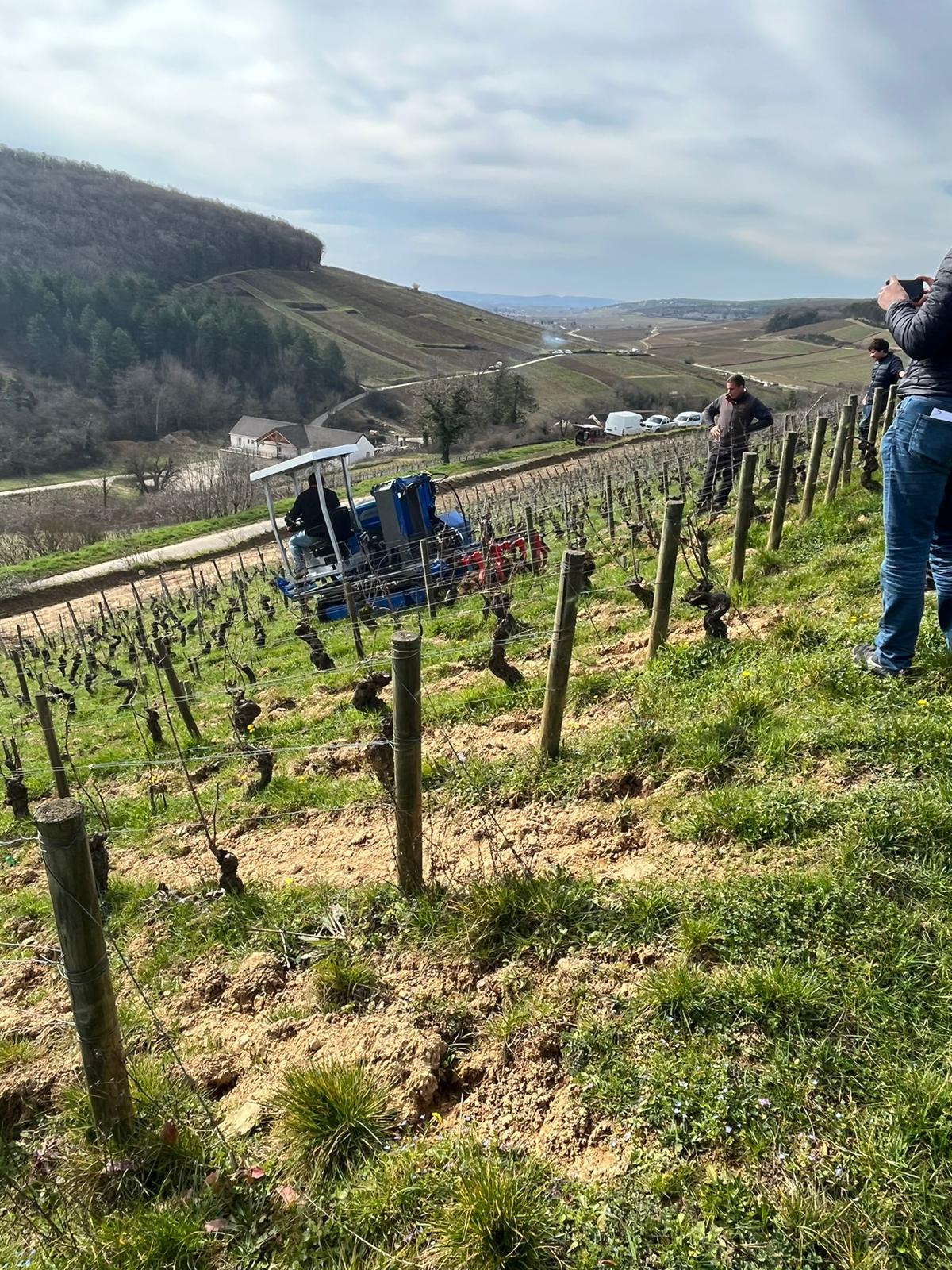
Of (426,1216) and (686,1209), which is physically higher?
(686,1209)

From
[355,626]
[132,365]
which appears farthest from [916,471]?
[132,365]

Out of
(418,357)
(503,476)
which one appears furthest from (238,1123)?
(418,357)

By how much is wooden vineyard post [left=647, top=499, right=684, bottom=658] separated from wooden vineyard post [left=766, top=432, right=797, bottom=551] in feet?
7.89

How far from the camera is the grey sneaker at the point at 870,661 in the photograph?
4.14 m

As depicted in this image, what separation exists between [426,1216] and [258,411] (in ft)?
268

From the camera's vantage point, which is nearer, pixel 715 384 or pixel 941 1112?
pixel 941 1112

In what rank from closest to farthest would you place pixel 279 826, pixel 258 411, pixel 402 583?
1. pixel 279 826
2. pixel 402 583
3. pixel 258 411

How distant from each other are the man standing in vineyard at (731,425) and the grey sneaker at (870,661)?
556cm

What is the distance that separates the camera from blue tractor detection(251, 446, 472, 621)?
12.2 m

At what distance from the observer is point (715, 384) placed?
8119cm

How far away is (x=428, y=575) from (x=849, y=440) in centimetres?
613

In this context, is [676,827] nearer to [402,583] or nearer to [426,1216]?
[426,1216]

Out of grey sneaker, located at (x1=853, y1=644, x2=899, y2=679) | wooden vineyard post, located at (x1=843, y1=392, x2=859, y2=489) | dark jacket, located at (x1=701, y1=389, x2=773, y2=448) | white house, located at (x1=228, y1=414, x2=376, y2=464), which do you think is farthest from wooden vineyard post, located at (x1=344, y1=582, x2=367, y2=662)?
white house, located at (x1=228, y1=414, x2=376, y2=464)

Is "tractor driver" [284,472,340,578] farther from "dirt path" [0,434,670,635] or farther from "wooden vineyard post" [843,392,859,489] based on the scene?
"wooden vineyard post" [843,392,859,489]
